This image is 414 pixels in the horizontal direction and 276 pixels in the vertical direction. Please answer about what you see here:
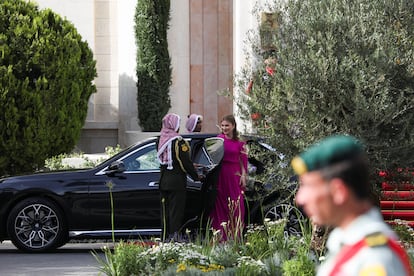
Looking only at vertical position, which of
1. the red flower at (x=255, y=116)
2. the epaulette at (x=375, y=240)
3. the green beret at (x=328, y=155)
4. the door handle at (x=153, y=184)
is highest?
the red flower at (x=255, y=116)

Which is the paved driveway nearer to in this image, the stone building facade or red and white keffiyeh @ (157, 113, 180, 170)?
red and white keffiyeh @ (157, 113, 180, 170)

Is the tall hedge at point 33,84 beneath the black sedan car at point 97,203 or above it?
above

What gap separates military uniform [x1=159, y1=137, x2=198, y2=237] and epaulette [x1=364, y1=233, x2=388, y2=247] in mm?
7955

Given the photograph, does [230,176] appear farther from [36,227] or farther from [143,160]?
[36,227]

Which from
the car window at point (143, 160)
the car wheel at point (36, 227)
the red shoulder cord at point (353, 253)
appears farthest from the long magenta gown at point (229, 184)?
the red shoulder cord at point (353, 253)

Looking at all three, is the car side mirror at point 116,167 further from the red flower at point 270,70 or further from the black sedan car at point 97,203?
the red flower at point 270,70

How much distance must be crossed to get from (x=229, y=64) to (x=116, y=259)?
1253 centimetres

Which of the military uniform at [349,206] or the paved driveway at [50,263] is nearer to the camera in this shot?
the military uniform at [349,206]

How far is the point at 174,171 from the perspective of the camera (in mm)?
10516

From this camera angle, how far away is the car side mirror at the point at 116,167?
11742mm

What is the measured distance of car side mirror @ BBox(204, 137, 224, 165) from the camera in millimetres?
10820

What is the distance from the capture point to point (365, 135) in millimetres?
8312

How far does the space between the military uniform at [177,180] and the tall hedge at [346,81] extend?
1.84m

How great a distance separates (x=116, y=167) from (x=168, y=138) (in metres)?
1.37
